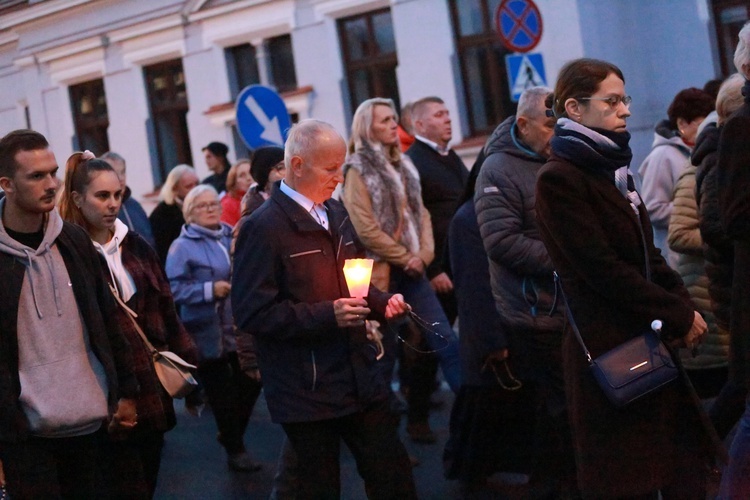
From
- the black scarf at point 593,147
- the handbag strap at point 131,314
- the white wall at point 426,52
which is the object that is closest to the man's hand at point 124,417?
the handbag strap at point 131,314

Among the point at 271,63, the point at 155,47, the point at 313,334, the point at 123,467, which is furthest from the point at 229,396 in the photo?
the point at 155,47

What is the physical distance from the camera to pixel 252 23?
1959 cm

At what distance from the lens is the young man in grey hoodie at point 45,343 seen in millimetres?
5133

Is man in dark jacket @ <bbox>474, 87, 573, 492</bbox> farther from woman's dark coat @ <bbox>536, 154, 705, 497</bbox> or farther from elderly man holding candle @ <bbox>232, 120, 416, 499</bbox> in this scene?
woman's dark coat @ <bbox>536, 154, 705, 497</bbox>

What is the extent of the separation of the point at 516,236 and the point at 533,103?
62cm

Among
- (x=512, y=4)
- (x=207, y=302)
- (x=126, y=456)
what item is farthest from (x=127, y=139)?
(x=126, y=456)

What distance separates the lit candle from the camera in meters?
5.14

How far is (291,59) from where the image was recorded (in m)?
19.6

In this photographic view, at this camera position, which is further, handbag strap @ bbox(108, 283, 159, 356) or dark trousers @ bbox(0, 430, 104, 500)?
handbag strap @ bbox(108, 283, 159, 356)

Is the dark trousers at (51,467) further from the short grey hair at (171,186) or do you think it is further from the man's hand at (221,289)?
the short grey hair at (171,186)

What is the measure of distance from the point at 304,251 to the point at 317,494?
97 cm

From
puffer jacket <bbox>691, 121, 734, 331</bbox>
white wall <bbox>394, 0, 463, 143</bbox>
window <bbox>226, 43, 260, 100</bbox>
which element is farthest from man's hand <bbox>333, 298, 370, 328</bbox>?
window <bbox>226, 43, 260, 100</bbox>

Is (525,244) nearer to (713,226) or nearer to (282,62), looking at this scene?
(713,226)

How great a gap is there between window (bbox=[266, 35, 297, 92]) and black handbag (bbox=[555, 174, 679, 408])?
599 inches
